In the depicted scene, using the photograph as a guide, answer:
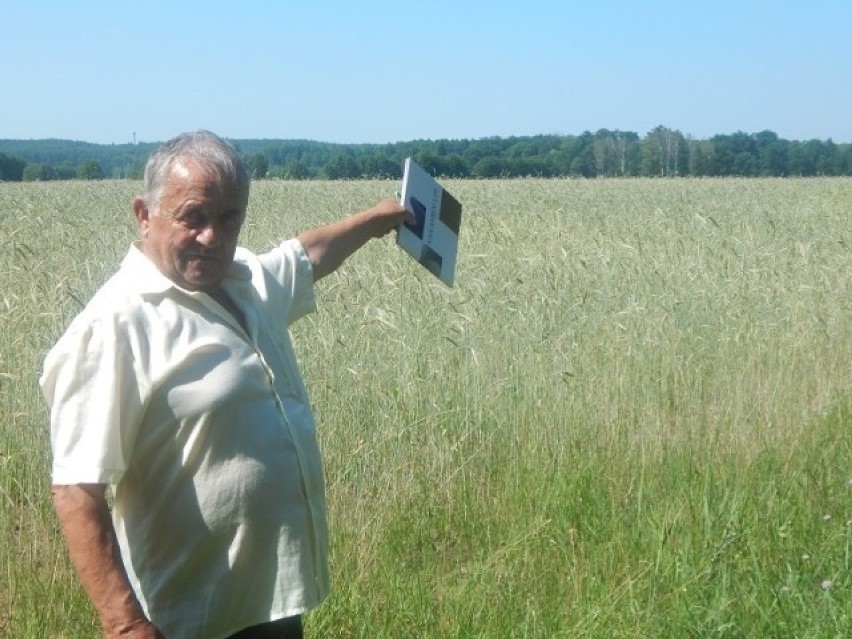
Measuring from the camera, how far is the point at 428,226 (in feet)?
11.3

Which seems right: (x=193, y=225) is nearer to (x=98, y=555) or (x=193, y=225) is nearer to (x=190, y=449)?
(x=190, y=449)

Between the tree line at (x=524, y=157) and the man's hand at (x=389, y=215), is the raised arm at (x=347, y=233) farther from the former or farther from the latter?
the tree line at (x=524, y=157)

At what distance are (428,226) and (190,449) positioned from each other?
130 cm

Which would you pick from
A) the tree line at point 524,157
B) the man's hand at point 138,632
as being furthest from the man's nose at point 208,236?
the tree line at point 524,157

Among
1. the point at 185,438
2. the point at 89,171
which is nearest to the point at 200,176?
the point at 185,438

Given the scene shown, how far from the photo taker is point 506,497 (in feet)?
Result: 15.9

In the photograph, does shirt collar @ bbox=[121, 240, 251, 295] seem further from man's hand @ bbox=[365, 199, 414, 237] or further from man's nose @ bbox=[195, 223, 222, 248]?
man's hand @ bbox=[365, 199, 414, 237]

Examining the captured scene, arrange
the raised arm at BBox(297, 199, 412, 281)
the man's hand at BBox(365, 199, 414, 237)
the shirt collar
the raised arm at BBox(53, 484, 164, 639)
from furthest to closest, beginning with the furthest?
the man's hand at BBox(365, 199, 414, 237), the raised arm at BBox(297, 199, 412, 281), the shirt collar, the raised arm at BBox(53, 484, 164, 639)

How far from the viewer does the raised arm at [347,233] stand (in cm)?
324

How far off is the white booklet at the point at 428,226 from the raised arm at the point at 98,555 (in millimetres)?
1366

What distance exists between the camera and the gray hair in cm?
243

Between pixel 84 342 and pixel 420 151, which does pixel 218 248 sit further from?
pixel 420 151

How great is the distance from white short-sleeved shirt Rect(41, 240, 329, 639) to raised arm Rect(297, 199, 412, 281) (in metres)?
0.65

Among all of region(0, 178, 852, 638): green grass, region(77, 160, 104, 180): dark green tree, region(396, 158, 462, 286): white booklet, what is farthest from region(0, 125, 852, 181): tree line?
region(396, 158, 462, 286): white booklet
